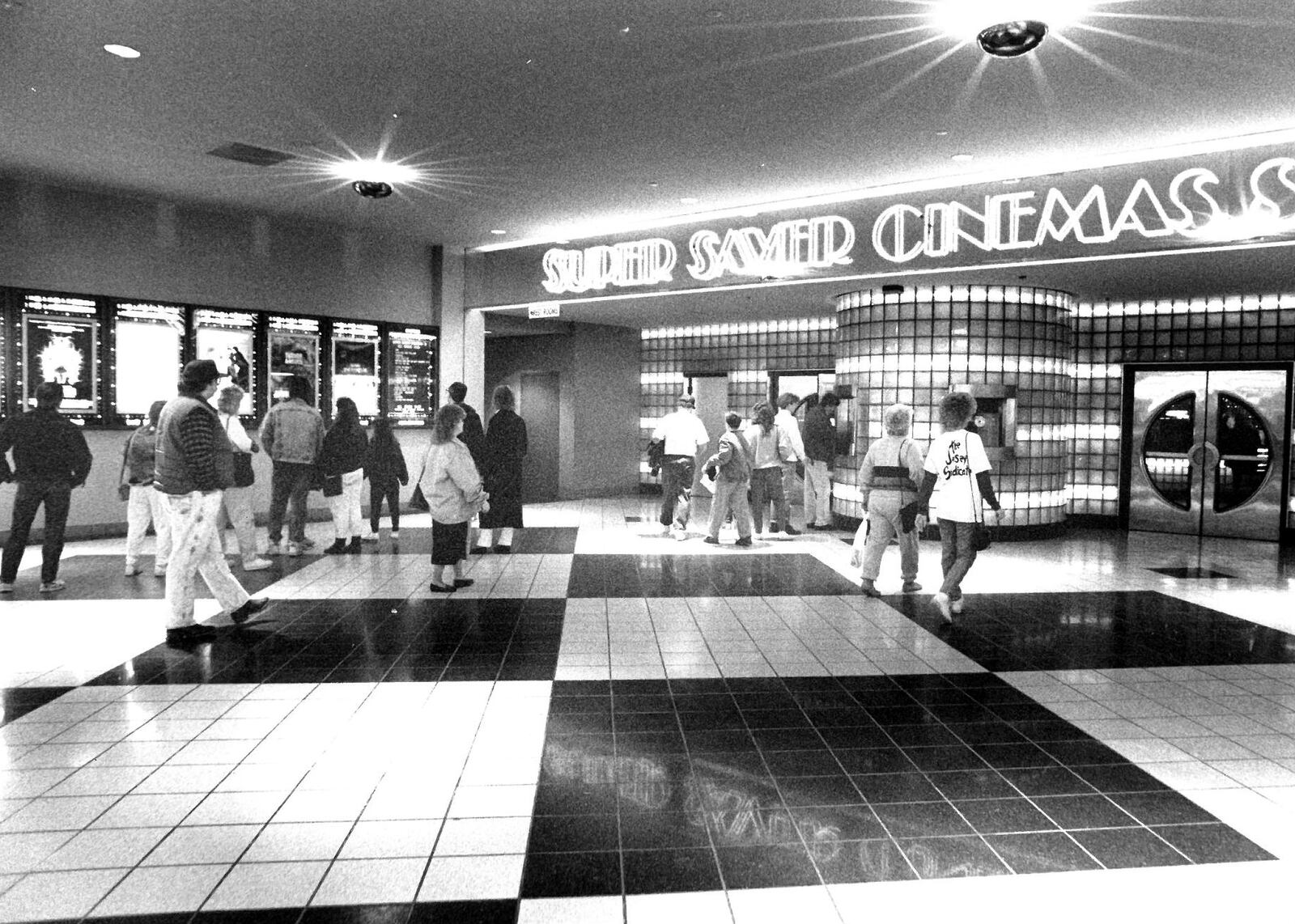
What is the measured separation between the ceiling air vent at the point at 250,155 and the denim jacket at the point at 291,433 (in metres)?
2.09

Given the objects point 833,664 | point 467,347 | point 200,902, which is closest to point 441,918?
point 200,902

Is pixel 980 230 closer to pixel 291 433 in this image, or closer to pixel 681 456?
pixel 681 456

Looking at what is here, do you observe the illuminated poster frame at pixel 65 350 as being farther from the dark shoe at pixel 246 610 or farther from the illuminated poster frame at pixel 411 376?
the dark shoe at pixel 246 610

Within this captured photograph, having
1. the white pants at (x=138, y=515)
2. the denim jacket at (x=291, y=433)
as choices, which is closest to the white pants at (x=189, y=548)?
the white pants at (x=138, y=515)

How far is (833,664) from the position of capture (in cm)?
512

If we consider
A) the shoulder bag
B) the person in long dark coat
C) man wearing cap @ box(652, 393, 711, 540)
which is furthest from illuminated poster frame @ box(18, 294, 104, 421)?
man wearing cap @ box(652, 393, 711, 540)

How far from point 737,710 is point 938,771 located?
3.34 feet

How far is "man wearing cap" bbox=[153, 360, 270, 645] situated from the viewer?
17.5 feet

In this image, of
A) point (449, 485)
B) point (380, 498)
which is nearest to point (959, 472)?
point (449, 485)

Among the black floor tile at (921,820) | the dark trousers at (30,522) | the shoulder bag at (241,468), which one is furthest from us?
the shoulder bag at (241,468)

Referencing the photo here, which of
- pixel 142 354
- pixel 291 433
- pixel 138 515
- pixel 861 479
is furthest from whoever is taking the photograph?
pixel 142 354

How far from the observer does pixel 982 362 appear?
32.2ft

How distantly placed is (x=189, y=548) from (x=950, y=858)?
14.7 ft

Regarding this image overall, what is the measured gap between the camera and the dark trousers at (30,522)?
22.2ft
